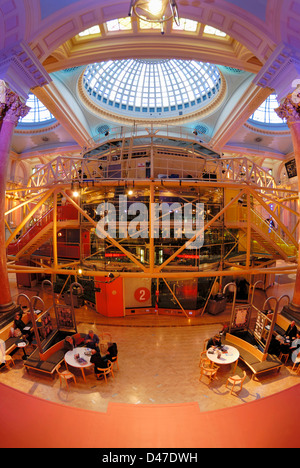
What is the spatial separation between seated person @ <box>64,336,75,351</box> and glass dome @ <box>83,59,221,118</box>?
22.8 meters

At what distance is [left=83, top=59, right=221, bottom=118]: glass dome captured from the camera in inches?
914

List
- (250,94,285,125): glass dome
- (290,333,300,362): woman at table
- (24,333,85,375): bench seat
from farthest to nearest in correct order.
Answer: (250,94,285,125): glass dome, (290,333,300,362): woman at table, (24,333,85,375): bench seat

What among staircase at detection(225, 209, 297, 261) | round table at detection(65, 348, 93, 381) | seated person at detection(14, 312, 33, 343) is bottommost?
round table at detection(65, 348, 93, 381)

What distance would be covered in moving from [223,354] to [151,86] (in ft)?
98.3

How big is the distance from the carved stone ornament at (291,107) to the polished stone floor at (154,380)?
32.8 ft

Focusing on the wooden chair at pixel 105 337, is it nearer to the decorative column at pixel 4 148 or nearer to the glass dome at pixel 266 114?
the decorative column at pixel 4 148

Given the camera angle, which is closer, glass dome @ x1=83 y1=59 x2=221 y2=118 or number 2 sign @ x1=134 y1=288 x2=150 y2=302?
number 2 sign @ x1=134 y1=288 x2=150 y2=302

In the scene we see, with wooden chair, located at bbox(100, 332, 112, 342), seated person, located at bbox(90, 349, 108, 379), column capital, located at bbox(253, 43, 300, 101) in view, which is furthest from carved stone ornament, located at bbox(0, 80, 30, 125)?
column capital, located at bbox(253, 43, 300, 101)

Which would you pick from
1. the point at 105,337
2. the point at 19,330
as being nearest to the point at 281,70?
the point at 105,337

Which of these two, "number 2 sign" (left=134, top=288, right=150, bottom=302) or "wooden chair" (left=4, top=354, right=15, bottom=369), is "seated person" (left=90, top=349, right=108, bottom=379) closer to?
"wooden chair" (left=4, top=354, right=15, bottom=369)

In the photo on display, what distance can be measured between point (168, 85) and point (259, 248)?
2274 centimetres

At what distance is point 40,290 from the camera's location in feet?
52.2

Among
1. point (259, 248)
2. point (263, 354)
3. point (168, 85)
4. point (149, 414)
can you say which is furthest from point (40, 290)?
point (168, 85)

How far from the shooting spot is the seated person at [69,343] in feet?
25.8
